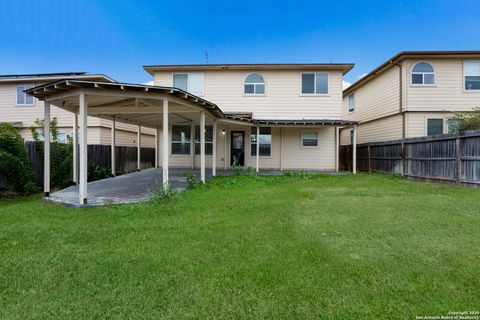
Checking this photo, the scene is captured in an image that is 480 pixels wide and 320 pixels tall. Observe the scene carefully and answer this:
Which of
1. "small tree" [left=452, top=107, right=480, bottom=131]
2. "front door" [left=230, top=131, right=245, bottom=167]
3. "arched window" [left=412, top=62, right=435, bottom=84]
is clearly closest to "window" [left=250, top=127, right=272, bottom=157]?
"front door" [left=230, top=131, right=245, bottom=167]

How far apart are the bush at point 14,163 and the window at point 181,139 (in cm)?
709

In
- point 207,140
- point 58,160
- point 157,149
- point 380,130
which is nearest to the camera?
point 58,160

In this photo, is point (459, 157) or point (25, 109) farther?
point (25, 109)

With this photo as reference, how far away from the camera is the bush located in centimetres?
837

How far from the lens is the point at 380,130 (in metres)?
16.1

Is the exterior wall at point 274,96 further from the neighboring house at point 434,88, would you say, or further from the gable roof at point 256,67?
the neighboring house at point 434,88

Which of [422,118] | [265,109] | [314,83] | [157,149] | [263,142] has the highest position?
[314,83]

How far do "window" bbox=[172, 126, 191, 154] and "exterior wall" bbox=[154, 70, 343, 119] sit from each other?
231 cm

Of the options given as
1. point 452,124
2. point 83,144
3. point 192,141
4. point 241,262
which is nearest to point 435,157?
point 452,124

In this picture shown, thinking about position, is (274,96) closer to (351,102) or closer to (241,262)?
(351,102)

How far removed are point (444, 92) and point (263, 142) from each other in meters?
9.30

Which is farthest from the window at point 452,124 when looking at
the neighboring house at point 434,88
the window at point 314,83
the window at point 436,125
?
the window at point 314,83

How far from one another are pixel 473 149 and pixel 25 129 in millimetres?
21926

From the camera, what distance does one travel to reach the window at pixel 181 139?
15055mm
